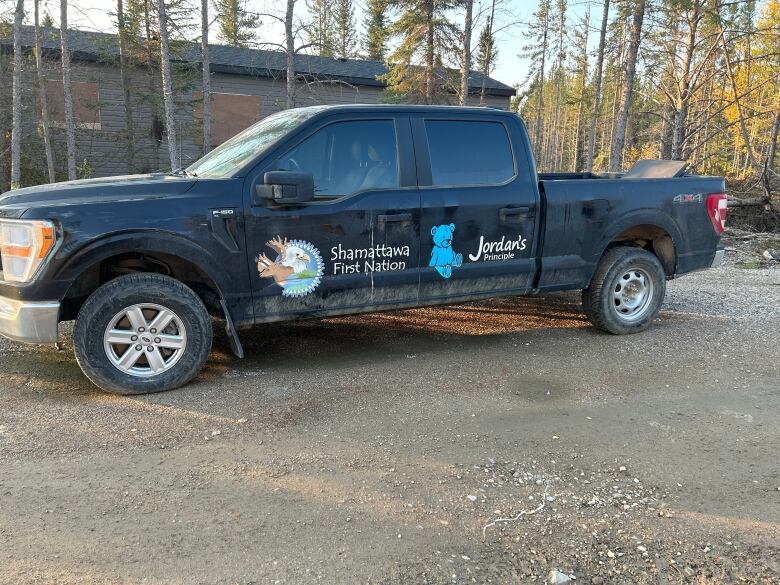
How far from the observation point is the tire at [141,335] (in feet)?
12.8

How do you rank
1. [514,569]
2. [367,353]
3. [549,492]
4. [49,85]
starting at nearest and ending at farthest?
1. [514,569]
2. [549,492]
3. [367,353]
4. [49,85]

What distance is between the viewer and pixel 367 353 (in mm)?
5148

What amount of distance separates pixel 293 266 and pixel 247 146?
3.77ft

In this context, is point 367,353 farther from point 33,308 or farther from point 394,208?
point 33,308

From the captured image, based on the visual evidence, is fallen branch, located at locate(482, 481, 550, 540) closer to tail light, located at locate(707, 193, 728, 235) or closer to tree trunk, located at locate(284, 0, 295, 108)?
tail light, located at locate(707, 193, 728, 235)

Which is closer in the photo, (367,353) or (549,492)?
(549,492)

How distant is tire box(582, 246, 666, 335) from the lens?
221 inches

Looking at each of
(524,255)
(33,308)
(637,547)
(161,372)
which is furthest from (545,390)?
(33,308)

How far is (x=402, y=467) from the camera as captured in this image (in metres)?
3.17

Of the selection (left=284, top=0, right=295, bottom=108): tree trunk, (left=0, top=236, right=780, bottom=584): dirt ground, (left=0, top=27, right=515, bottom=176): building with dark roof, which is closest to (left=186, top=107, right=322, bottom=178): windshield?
(left=0, top=236, right=780, bottom=584): dirt ground

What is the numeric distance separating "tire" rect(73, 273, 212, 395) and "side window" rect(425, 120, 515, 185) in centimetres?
231

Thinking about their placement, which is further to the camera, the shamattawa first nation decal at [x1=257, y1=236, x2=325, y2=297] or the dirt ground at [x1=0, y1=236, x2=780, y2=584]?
the shamattawa first nation decal at [x1=257, y1=236, x2=325, y2=297]

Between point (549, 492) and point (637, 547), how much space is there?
1.68 ft

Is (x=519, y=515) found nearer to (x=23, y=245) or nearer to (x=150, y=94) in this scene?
(x=23, y=245)
